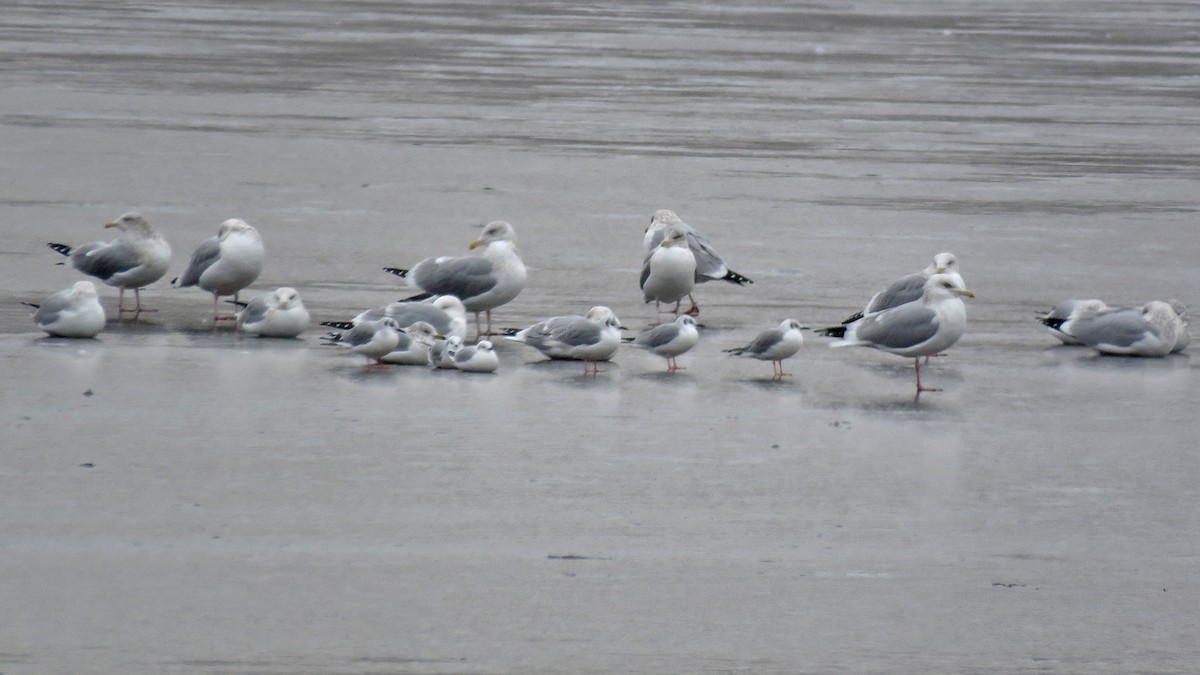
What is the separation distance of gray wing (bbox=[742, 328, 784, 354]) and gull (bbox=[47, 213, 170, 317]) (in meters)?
3.75

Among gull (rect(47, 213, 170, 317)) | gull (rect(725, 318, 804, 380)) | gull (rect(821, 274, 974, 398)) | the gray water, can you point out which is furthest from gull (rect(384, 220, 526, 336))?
gull (rect(821, 274, 974, 398))

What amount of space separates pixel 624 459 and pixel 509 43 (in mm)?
22706

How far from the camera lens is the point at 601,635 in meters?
5.83

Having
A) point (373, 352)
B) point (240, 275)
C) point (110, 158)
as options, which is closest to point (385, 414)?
point (373, 352)

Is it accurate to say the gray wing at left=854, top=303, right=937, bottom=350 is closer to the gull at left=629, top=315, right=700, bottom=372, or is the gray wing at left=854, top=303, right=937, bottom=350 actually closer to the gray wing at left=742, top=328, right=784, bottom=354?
the gray wing at left=742, top=328, right=784, bottom=354

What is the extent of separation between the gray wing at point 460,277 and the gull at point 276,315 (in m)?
0.87

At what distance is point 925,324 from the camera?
30.9ft

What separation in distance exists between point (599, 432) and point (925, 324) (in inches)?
81.4

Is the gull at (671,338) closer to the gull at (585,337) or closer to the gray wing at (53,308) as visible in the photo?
the gull at (585,337)

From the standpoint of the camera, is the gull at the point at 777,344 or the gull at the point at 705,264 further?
the gull at the point at 705,264

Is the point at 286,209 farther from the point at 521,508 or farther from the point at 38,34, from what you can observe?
the point at 38,34

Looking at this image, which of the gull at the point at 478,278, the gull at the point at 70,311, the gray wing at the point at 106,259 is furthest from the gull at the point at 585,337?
the gray wing at the point at 106,259

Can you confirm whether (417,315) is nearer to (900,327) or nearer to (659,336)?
(659,336)

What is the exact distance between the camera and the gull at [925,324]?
9367mm
